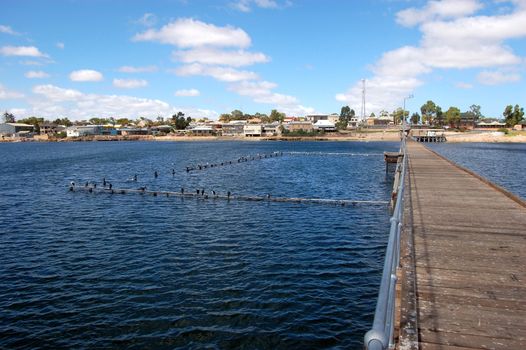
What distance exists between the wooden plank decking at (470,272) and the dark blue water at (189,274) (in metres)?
4.36

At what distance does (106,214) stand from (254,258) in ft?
60.5

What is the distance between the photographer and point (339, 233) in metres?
27.2

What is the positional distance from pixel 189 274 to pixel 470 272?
13.6 meters

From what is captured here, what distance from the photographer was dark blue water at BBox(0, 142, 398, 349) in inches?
577

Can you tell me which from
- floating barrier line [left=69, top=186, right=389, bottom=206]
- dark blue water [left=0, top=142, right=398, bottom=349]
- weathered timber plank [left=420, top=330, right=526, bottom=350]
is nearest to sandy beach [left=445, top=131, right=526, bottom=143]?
floating barrier line [left=69, top=186, right=389, bottom=206]

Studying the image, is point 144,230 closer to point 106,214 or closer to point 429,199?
point 106,214


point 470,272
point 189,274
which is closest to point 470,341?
point 470,272

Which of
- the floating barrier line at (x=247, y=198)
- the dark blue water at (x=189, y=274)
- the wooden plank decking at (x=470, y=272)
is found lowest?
the dark blue water at (x=189, y=274)

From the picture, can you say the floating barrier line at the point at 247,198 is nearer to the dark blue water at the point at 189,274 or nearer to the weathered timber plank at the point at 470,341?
the dark blue water at the point at 189,274

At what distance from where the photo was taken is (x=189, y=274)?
19969mm

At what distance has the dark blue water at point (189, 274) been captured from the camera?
14.6 meters

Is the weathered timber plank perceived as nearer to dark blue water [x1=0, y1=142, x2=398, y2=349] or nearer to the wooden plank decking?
the wooden plank decking

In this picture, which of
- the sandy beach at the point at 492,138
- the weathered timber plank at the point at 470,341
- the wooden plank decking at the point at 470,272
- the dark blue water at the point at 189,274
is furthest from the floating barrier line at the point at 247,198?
the sandy beach at the point at 492,138

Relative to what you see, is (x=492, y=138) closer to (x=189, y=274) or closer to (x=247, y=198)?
(x=247, y=198)
